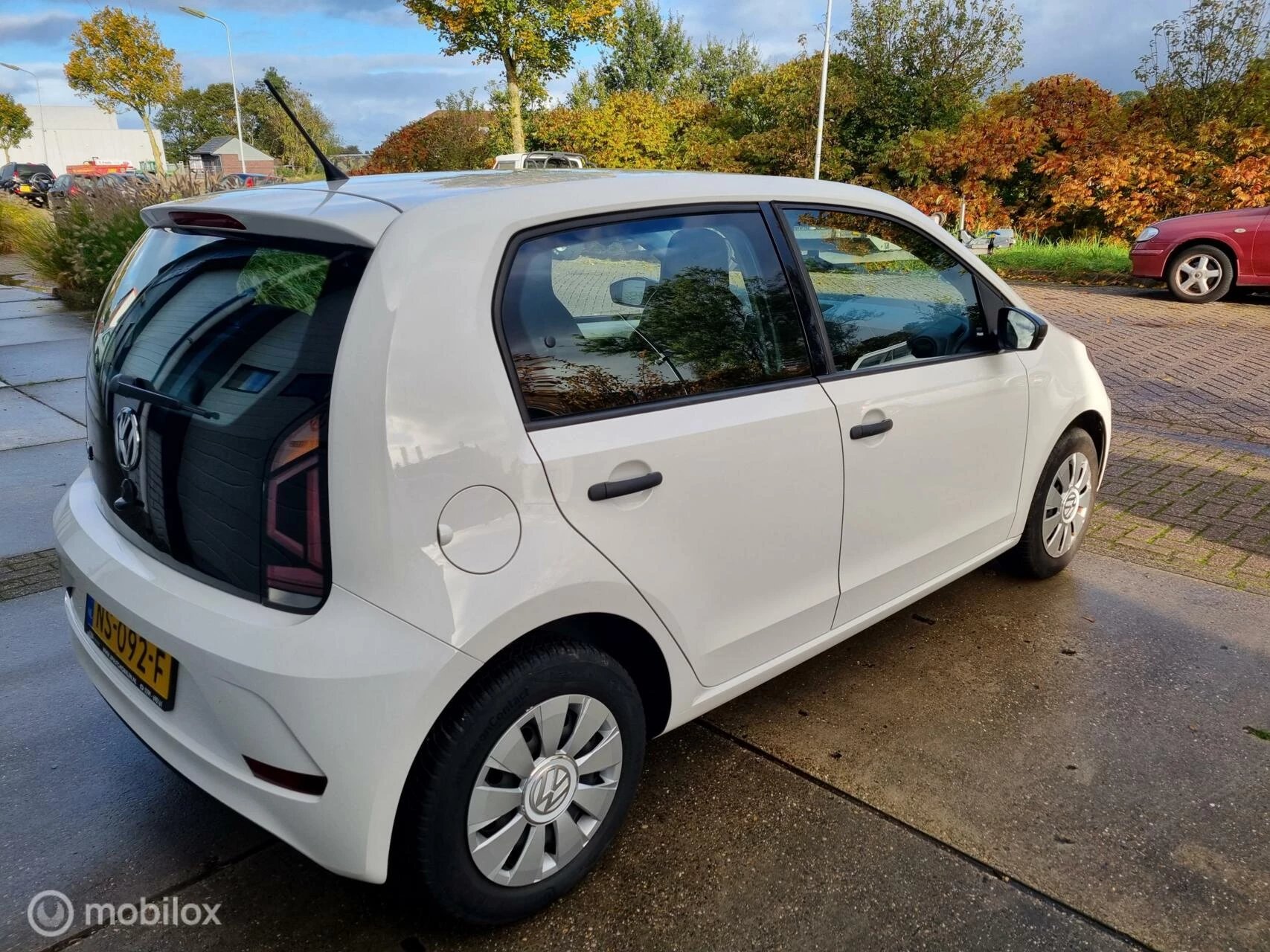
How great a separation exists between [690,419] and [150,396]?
1233 mm

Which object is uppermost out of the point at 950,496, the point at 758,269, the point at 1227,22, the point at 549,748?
the point at 1227,22

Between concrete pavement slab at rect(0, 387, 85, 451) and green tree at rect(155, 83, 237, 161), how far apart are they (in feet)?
293

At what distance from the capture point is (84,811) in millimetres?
2531

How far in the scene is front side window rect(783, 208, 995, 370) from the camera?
108 inches

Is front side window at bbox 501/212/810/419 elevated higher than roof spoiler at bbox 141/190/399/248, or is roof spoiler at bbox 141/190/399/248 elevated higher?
roof spoiler at bbox 141/190/399/248

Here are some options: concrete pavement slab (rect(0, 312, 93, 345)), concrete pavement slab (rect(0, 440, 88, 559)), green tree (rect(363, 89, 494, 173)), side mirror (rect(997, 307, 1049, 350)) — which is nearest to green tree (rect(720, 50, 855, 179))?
green tree (rect(363, 89, 494, 173))

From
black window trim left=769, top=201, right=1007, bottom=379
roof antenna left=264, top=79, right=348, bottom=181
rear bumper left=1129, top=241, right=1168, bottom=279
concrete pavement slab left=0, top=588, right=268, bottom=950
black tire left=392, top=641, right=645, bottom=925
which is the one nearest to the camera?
black tire left=392, top=641, right=645, bottom=925

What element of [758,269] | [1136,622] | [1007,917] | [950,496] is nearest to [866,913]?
[1007,917]

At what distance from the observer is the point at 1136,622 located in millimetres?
3611

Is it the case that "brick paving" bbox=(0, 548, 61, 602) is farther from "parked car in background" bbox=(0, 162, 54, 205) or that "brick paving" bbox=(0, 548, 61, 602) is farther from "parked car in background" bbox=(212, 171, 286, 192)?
"parked car in background" bbox=(0, 162, 54, 205)

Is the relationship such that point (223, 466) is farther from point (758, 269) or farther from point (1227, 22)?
point (1227, 22)

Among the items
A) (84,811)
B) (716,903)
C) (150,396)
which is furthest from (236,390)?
(716,903)

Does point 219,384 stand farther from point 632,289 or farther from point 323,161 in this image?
point 632,289

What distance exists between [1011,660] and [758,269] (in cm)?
178
